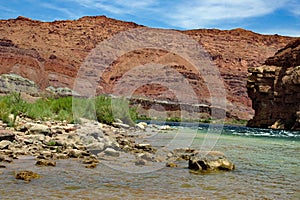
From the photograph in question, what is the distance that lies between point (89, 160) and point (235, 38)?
471 ft

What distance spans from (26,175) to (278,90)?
152 feet

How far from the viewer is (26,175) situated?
22.8 ft

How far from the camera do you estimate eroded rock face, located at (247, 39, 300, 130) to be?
A: 45.3m

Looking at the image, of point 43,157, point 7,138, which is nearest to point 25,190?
point 43,157

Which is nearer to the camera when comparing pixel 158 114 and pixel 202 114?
pixel 202 114

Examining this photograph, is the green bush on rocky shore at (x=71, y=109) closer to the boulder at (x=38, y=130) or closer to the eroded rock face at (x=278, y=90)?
the boulder at (x=38, y=130)

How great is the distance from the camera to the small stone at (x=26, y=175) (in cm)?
684

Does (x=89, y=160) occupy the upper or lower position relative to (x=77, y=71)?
lower

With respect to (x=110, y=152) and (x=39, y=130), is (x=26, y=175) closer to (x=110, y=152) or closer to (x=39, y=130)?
(x=110, y=152)

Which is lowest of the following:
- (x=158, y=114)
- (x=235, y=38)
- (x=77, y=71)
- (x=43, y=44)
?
(x=158, y=114)

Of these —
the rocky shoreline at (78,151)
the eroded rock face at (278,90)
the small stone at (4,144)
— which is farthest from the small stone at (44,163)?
the eroded rock face at (278,90)

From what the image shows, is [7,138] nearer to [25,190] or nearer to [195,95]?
[25,190]

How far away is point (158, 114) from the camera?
95.2 m

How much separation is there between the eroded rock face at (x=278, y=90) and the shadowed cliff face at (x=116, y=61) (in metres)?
42.1
